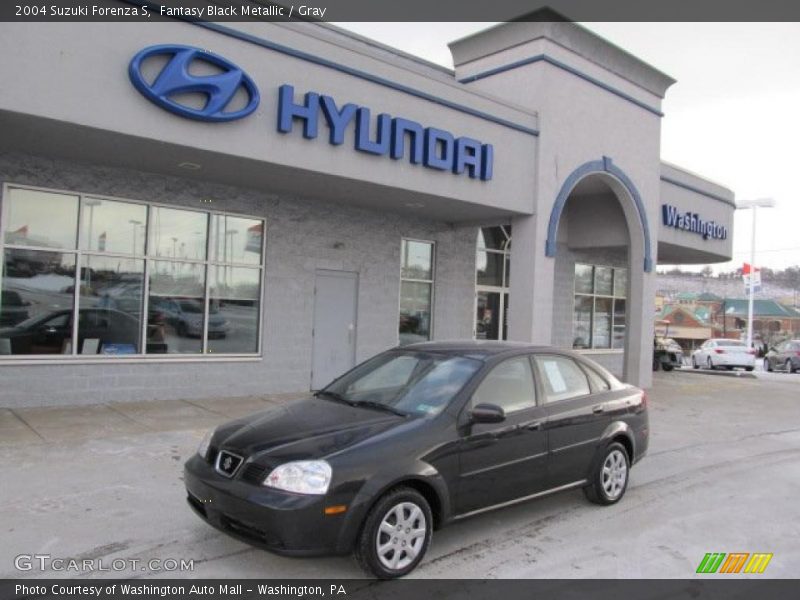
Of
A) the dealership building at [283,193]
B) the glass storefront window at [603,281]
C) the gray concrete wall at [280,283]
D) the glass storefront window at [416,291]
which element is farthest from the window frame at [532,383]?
the glass storefront window at [603,281]

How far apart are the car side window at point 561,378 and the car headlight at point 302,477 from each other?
2279mm

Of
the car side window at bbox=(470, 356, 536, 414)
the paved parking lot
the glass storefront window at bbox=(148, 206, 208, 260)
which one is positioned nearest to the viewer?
the paved parking lot

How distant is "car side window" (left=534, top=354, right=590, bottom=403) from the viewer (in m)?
5.79

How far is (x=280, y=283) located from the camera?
11.7m

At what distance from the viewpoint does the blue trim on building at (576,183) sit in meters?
12.8

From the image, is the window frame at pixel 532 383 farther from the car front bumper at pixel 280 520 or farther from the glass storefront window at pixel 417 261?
Result: the glass storefront window at pixel 417 261

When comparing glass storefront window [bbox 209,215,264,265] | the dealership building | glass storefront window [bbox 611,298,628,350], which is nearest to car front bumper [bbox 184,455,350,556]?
the dealership building

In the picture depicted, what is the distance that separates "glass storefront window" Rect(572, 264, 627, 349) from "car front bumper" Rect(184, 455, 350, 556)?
14.9 meters

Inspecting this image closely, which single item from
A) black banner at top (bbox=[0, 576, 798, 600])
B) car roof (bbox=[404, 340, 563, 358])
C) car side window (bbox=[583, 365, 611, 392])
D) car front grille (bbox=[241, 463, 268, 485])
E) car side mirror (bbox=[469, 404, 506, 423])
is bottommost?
black banner at top (bbox=[0, 576, 798, 600])

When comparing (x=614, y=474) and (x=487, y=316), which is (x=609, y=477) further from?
(x=487, y=316)

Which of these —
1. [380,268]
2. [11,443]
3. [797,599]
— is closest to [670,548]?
[797,599]

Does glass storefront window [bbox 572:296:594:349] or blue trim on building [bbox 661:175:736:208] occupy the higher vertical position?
blue trim on building [bbox 661:175:736:208]

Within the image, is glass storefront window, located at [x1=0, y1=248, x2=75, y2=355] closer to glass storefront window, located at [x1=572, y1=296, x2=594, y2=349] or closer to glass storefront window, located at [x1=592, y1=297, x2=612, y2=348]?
glass storefront window, located at [x1=572, y1=296, x2=594, y2=349]

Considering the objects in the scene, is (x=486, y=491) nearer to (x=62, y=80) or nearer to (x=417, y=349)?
(x=417, y=349)
